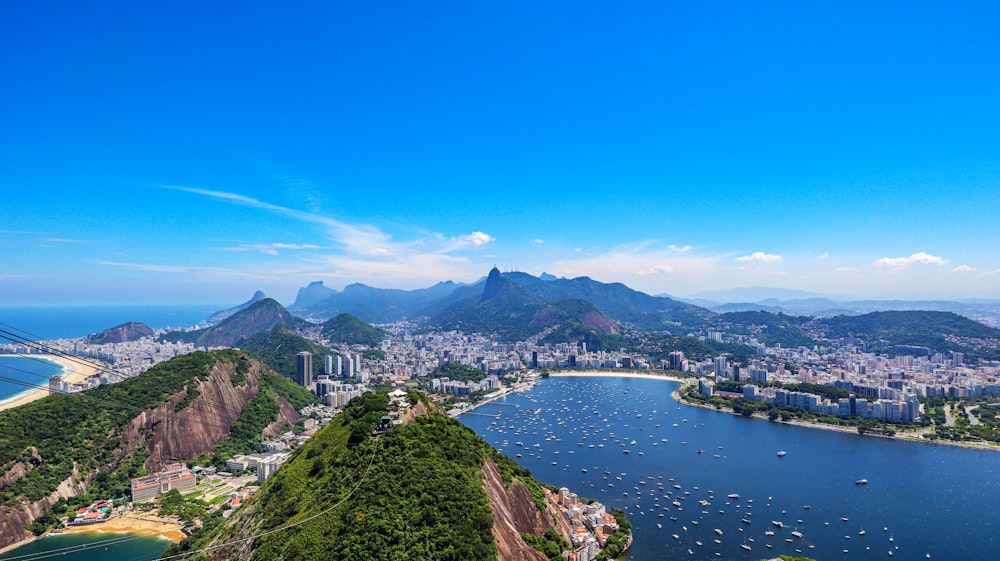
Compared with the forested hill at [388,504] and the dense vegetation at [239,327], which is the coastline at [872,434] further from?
the dense vegetation at [239,327]


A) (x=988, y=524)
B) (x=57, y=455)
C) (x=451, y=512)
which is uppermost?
(x=451, y=512)

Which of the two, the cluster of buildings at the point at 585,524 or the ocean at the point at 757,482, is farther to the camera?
the ocean at the point at 757,482

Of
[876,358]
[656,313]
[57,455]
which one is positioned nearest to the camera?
[57,455]

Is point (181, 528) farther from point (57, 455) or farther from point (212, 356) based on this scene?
point (212, 356)

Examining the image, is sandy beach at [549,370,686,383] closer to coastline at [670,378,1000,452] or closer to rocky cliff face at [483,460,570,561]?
coastline at [670,378,1000,452]

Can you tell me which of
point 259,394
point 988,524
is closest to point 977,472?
point 988,524

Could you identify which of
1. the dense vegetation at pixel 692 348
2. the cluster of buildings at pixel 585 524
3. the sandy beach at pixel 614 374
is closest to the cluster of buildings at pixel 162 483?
the cluster of buildings at pixel 585 524
